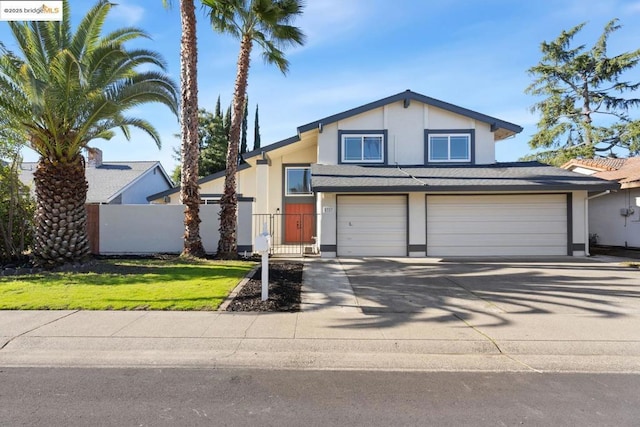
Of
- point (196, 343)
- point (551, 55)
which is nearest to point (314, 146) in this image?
point (196, 343)

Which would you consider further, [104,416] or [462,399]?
[462,399]

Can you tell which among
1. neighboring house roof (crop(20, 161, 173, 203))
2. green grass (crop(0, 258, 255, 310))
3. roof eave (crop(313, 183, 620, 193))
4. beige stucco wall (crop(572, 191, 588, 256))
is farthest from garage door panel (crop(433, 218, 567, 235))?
neighboring house roof (crop(20, 161, 173, 203))

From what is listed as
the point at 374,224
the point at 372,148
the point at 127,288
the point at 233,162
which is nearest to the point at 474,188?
the point at 374,224

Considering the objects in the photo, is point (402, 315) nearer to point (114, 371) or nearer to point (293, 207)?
point (114, 371)

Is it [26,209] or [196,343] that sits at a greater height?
[26,209]

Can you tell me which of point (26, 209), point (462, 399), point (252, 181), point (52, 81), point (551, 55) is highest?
point (551, 55)

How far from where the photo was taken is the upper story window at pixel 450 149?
17.9 metres

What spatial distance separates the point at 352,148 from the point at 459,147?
4.75m

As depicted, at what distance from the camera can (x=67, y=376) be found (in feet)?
15.3

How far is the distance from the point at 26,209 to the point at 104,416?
12197mm

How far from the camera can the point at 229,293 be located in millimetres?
8297

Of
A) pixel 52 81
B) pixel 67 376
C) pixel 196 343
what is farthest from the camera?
pixel 52 81

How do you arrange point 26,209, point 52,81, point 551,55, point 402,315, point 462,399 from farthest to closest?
point 551,55
point 26,209
point 52,81
point 402,315
point 462,399

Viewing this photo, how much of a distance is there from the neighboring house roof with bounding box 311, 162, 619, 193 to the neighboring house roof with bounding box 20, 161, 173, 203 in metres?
14.1
